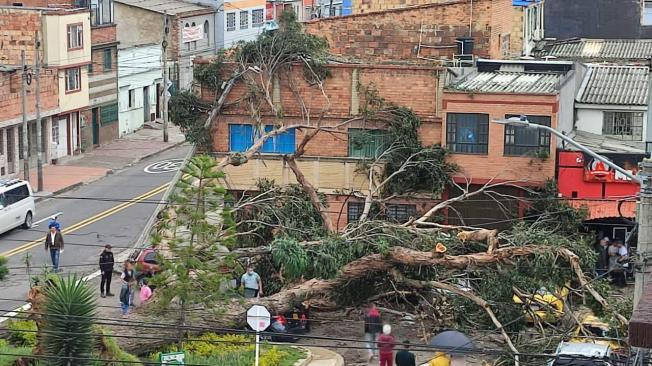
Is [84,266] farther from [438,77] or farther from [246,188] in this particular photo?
[438,77]

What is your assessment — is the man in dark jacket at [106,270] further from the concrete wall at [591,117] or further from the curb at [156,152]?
the curb at [156,152]

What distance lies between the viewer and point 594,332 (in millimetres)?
25594

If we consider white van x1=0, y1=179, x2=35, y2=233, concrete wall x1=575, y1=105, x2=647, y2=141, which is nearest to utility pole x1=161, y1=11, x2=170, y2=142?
white van x1=0, y1=179, x2=35, y2=233

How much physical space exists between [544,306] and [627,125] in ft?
42.9

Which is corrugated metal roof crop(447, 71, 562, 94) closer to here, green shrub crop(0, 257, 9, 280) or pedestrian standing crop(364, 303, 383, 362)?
pedestrian standing crop(364, 303, 383, 362)

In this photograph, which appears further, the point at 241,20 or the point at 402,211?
the point at 241,20

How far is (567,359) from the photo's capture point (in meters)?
22.5

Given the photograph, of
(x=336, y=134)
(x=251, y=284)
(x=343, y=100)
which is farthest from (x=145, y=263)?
(x=343, y=100)

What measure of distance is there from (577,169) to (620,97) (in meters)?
5.19

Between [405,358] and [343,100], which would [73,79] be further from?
[405,358]

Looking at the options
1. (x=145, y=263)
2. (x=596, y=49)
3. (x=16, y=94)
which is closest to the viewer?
(x=145, y=263)

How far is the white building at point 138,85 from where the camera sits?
57875mm

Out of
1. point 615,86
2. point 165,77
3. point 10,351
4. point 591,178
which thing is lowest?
point 10,351

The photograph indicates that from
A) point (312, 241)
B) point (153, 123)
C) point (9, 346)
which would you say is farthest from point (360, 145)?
point (153, 123)
